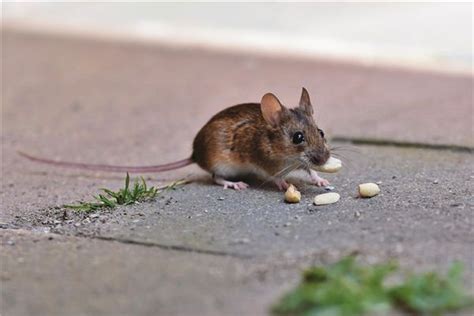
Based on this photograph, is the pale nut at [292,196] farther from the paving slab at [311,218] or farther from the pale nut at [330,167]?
the pale nut at [330,167]

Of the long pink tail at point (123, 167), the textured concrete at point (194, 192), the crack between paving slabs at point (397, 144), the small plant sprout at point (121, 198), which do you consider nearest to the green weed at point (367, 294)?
the textured concrete at point (194, 192)

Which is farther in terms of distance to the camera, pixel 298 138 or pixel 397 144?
pixel 397 144

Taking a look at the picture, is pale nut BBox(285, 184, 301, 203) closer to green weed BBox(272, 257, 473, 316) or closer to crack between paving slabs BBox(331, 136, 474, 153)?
green weed BBox(272, 257, 473, 316)

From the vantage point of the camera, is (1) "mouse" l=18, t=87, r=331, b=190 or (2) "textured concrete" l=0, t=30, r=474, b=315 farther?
(1) "mouse" l=18, t=87, r=331, b=190

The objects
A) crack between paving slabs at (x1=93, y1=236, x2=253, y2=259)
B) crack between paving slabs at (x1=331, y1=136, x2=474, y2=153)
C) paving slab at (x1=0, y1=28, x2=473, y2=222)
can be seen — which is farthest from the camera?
paving slab at (x1=0, y1=28, x2=473, y2=222)

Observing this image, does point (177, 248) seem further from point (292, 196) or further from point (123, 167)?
point (123, 167)

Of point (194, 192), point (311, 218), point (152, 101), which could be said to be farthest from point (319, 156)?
point (152, 101)

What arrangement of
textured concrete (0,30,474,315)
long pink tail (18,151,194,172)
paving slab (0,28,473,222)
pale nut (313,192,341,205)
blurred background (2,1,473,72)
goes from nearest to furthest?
textured concrete (0,30,474,315)
pale nut (313,192,341,205)
long pink tail (18,151,194,172)
paving slab (0,28,473,222)
blurred background (2,1,473,72)

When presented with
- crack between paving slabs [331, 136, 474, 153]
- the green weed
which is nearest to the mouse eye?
crack between paving slabs [331, 136, 474, 153]
